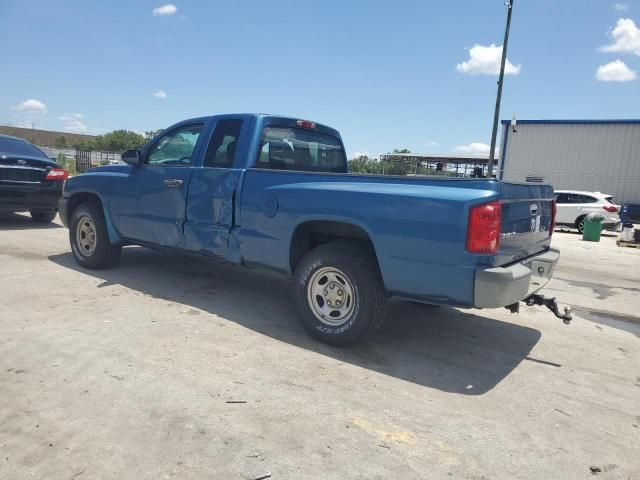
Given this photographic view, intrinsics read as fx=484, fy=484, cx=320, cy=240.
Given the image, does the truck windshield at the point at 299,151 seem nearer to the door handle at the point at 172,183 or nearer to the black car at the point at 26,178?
the door handle at the point at 172,183

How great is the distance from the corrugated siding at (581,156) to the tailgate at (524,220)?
2082 cm

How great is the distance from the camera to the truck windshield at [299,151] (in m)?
4.88

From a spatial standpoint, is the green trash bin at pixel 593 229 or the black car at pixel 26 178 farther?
the green trash bin at pixel 593 229

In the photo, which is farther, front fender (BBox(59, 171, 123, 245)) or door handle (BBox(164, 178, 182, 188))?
front fender (BBox(59, 171, 123, 245))

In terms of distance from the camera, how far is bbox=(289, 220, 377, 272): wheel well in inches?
157

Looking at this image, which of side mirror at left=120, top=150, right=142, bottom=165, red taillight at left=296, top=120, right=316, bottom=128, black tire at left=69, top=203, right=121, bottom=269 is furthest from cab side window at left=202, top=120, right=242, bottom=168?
black tire at left=69, top=203, right=121, bottom=269

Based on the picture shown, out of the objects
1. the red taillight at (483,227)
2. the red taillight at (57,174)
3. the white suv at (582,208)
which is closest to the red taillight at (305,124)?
the red taillight at (483,227)

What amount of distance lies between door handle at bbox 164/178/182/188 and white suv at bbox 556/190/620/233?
48.3ft

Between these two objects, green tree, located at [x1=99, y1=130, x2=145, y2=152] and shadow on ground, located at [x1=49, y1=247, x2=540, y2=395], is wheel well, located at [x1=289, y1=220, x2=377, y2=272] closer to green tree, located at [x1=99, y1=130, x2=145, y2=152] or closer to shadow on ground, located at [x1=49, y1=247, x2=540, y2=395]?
shadow on ground, located at [x1=49, y1=247, x2=540, y2=395]

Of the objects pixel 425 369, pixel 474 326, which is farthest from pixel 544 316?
pixel 425 369

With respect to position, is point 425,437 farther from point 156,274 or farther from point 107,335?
point 156,274

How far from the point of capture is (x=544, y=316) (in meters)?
5.41

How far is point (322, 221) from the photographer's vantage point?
13.4ft

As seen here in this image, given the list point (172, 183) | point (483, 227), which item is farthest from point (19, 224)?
point (483, 227)
